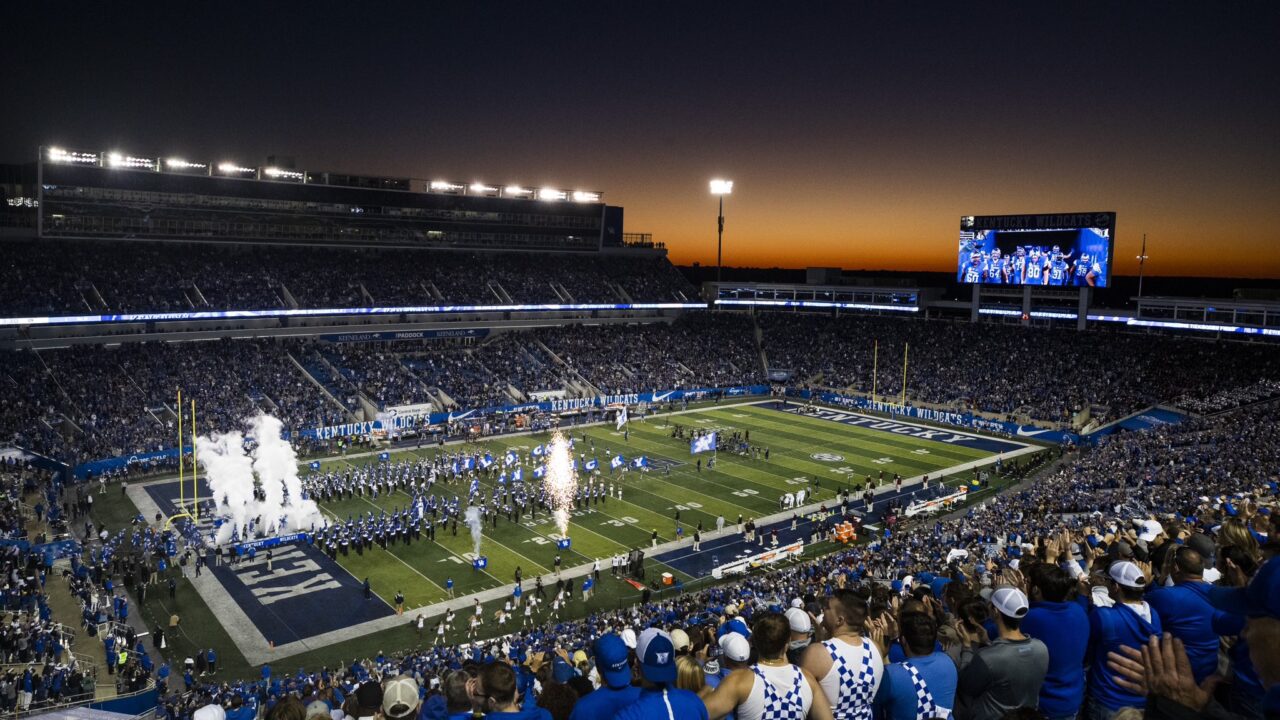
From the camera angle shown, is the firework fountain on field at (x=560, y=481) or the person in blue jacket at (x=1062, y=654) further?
the firework fountain on field at (x=560, y=481)

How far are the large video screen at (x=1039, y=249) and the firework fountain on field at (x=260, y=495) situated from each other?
4075cm

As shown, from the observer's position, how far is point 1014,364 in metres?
50.3

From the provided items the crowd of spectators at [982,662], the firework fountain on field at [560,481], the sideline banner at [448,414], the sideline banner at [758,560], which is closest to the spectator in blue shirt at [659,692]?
the crowd of spectators at [982,662]

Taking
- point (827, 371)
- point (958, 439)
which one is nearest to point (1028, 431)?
point (958, 439)

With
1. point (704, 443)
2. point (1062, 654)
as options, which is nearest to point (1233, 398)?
point (704, 443)

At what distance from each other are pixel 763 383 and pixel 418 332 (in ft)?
74.8

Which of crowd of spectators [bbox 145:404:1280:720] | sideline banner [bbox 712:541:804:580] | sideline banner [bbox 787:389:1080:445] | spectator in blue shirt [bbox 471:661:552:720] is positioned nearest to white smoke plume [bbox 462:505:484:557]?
sideline banner [bbox 712:541:804:580]

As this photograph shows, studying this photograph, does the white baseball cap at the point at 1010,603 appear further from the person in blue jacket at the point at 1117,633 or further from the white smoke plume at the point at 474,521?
the white smoke plume at the point at 474,521

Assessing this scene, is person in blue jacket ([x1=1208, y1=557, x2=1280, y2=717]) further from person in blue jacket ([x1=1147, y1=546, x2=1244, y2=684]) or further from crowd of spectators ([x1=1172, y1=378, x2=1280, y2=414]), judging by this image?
crowd of spectators ([x1=1172, y1=378, x2=1280, y2=414])

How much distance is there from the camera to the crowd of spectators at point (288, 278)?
40.4 m

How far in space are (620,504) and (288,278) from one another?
29.4m

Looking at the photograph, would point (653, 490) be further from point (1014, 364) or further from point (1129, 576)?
point (1014, 364)

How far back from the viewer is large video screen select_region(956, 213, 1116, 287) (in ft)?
149

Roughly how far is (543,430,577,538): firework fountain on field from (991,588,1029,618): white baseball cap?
2236 centimetres
